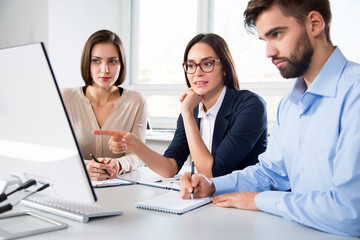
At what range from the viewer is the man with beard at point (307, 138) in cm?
86

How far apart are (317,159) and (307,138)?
0.25 feet


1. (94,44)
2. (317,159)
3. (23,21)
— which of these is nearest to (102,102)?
(94,44)

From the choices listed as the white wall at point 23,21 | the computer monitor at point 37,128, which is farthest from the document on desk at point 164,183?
the white wall at point 23,21

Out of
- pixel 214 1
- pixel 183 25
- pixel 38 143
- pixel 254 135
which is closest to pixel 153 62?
pixel 183 25

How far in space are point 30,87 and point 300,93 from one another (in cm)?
91

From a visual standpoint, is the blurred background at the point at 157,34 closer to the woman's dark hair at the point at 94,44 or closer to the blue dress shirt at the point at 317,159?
the woman's dark hair at the point at 94,44

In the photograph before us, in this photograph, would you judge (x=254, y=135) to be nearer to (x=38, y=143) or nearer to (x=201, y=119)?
(x=201, y=119)

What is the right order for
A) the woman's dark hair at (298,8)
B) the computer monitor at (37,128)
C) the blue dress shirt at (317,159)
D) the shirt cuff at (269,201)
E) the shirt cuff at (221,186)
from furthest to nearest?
the shirt cuff at (221,186), the woman's dark hair at (298,8), the shirt cuff at (269,201), the blue dress shirt at (317,159), the computer monitor at (37,128)

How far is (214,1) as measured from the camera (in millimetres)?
3803

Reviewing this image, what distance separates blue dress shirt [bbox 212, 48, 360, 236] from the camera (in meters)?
0.85

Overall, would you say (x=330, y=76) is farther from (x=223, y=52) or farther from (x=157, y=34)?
(x=157, y=34)

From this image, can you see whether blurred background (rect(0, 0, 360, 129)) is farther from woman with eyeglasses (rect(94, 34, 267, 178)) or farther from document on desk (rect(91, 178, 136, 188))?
document on desk (rect(91, 178, 136, 188))

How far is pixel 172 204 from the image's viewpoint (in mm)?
1052

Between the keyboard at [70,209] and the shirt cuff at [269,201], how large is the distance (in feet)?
1.37
